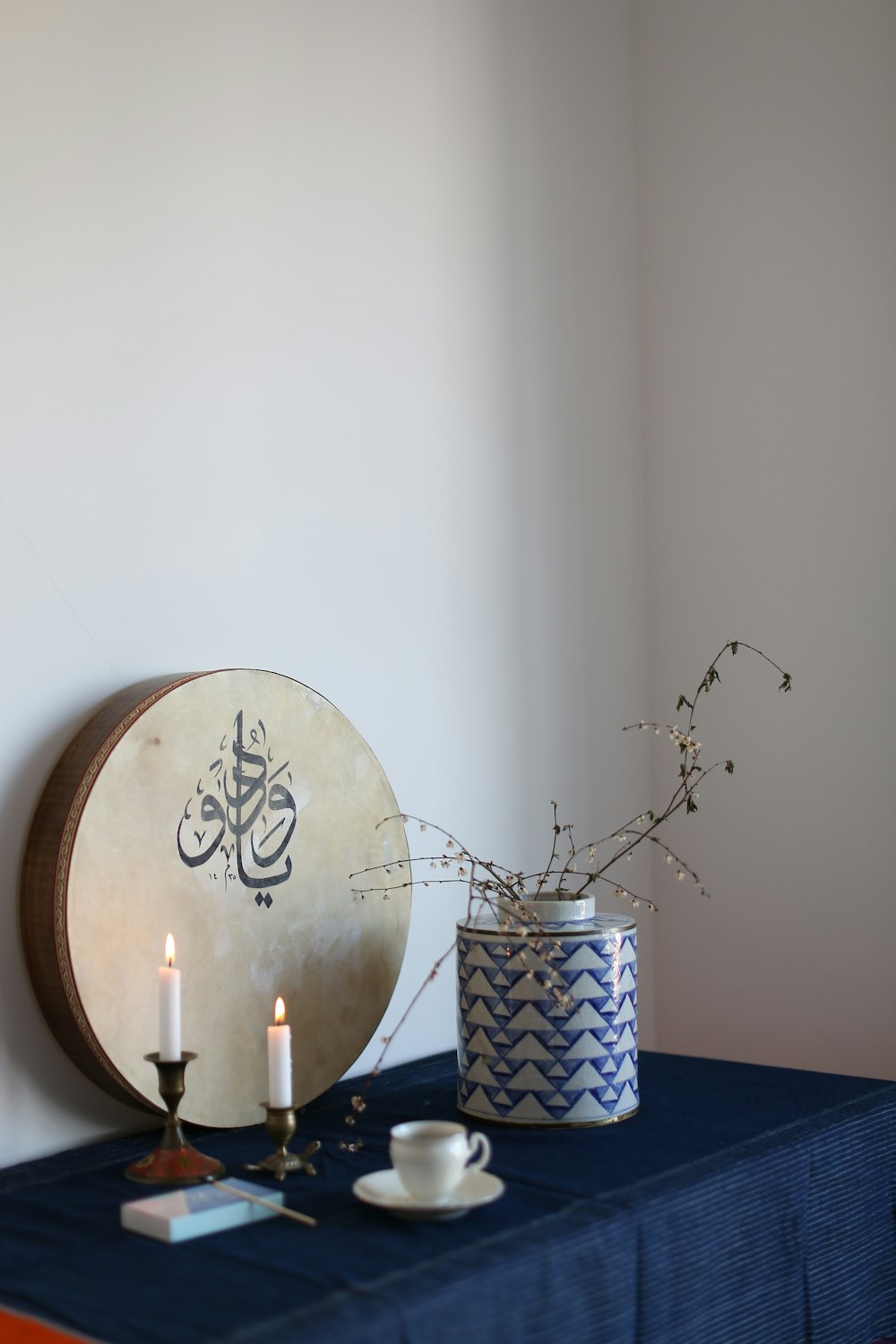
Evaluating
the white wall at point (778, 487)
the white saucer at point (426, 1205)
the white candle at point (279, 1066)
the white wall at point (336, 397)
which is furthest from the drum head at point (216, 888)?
the white wall at point (778, 487)

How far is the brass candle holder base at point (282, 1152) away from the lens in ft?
4.24

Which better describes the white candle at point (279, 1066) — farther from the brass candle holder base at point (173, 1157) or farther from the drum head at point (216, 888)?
the drum head at point (216, 888)

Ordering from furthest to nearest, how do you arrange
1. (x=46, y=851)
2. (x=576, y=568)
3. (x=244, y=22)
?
(x=576, y=568) < (x=244, y=22) < (x=46, y=851)

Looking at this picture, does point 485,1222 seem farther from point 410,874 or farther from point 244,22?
point 244,22

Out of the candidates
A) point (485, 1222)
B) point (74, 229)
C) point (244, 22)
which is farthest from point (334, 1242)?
point (244, 22)

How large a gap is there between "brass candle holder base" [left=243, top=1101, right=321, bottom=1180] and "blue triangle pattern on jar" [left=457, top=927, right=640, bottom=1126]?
0.24 metres

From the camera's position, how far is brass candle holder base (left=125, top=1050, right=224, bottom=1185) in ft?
4.29

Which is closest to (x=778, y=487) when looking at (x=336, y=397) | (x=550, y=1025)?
(x=336, y=397)

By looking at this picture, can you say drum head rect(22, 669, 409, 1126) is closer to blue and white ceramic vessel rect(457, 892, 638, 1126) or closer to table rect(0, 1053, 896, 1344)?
table rect(0, 1053, 896, 1344)

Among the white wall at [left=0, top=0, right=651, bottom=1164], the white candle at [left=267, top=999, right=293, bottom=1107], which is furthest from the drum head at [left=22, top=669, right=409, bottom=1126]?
the white candle at [left=267, top=999, right=293, bottom=1107]

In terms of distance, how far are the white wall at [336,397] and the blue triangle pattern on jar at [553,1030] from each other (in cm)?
42

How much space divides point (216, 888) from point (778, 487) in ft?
3.94

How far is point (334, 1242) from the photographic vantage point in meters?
1.13

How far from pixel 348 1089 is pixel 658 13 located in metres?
1.90
